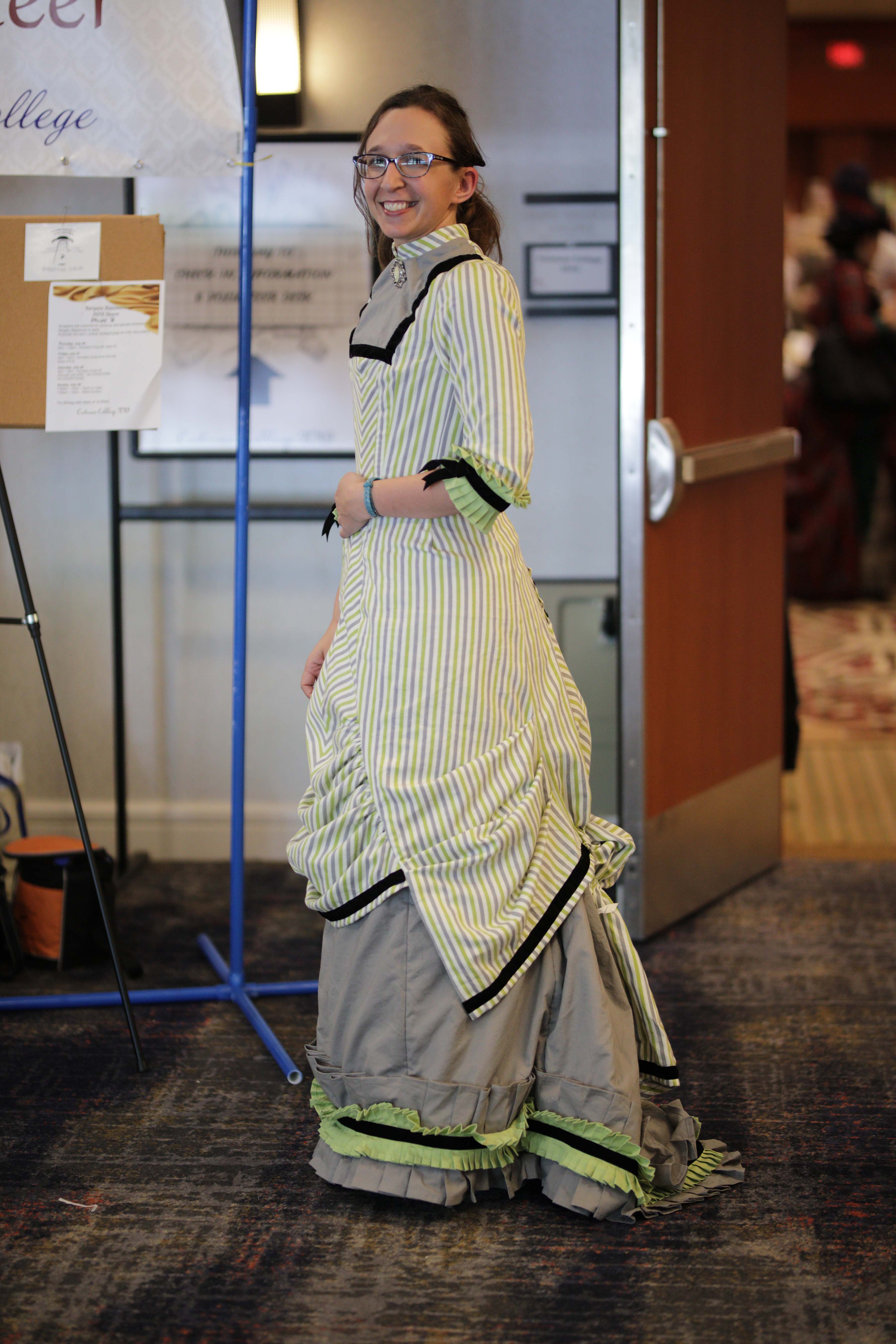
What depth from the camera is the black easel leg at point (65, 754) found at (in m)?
2.40

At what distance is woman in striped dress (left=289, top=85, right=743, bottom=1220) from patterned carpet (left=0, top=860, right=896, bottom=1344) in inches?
3.5

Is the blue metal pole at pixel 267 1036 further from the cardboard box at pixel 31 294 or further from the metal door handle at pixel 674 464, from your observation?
the metal door handle at pixel 674 464

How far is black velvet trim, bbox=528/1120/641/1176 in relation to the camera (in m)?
1.96

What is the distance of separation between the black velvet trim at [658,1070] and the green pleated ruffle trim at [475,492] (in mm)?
866

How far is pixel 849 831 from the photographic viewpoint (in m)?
3.84

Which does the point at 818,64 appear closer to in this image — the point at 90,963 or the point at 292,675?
the point at 292,675

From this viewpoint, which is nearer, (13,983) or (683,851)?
(13,983)

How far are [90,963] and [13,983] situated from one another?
0.53 ft

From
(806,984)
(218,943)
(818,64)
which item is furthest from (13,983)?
(818,64)

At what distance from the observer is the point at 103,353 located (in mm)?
2441

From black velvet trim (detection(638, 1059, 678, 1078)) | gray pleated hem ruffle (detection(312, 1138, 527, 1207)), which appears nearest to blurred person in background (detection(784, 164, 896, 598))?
black velvet trim (detection(638, 1059, 678, 1078))

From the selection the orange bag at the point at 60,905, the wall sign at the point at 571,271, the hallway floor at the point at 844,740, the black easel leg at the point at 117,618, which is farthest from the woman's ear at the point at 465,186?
the hallway floor at the point at 844,740

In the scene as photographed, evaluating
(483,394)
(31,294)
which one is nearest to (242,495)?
(31,294)

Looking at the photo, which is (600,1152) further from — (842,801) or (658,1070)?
(842,801)
